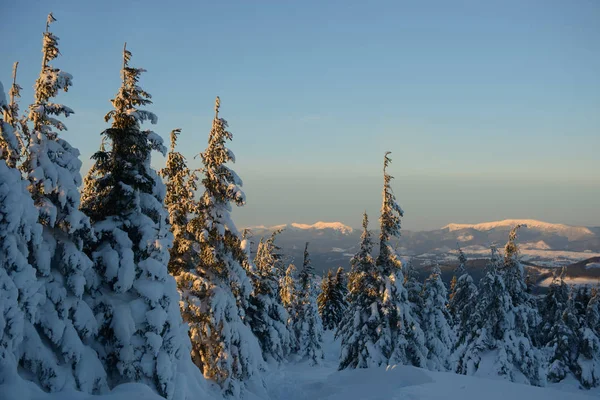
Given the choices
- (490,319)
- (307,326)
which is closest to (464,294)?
(490,319)

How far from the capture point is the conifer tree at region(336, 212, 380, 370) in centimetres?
2572

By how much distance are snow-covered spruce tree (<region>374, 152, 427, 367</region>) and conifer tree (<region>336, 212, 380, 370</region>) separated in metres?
0.39

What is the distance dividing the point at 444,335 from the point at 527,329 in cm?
968

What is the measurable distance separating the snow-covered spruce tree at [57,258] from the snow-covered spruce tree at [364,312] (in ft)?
55.8

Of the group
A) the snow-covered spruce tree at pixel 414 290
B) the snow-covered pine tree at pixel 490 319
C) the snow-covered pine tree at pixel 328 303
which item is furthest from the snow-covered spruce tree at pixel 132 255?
the snow-covered pine tree at pixel 328 303

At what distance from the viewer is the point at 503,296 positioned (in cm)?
2683

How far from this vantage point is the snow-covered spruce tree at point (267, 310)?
102ft

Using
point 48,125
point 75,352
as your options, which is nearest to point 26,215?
point 48,125

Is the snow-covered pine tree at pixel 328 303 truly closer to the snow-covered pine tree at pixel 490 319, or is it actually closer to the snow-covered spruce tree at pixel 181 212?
the snow-covered pine tree at pixel 490 319

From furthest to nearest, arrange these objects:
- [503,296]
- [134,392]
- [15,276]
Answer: [503,296]
[134,392]
[15,276]

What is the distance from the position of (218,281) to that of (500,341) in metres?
18.9

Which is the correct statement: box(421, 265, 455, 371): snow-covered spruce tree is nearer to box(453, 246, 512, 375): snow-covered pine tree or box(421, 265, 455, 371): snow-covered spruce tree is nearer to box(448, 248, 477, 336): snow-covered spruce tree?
box(448, 248, 477, 336): snow-covered spruce tree

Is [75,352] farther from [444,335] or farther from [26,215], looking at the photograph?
[444,335]

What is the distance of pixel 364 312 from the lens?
1052 inches
